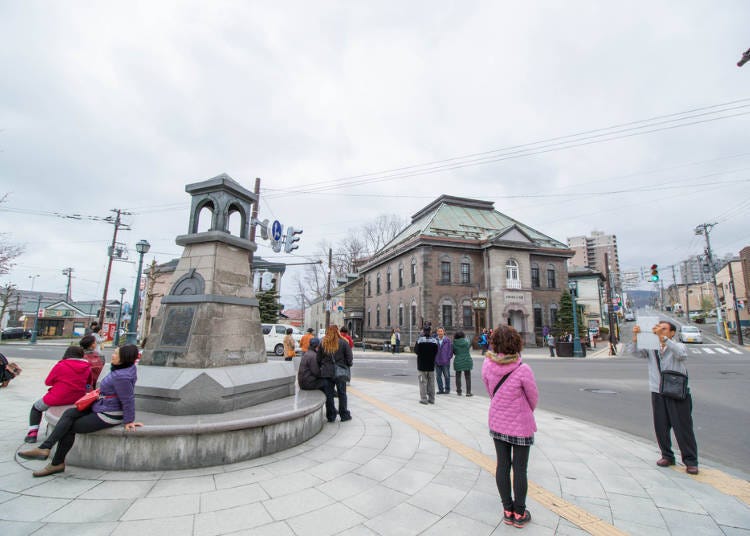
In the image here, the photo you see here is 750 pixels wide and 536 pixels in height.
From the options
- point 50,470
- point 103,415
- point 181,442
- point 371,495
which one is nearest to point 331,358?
point 181,442

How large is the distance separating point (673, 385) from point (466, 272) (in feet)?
95.0

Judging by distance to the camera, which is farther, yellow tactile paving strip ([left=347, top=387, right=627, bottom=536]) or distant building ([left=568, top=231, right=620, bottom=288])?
distant building ([left=568, top=231, right=620, bottom=288])

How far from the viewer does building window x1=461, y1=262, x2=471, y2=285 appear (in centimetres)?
3288

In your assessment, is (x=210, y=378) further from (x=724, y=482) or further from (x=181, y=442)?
(x=724, y=482)

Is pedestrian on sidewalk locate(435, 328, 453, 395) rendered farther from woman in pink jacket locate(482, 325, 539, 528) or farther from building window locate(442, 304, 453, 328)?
building window locate(442, 304, 453, 328)

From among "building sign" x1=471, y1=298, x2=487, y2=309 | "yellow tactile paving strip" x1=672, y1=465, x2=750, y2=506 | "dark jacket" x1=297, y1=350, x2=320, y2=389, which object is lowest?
"yellow tactile paving strip" x1=672, y1=465, x2=750, y2=506

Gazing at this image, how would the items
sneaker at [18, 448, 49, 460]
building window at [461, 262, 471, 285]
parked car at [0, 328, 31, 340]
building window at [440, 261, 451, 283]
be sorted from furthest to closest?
parked car at [0, 328, 31, 340] < building window at [461, 262, 471, 285] < building window at [440, 261, 451, 283] < sneaker at [18, 448, 49, 460]

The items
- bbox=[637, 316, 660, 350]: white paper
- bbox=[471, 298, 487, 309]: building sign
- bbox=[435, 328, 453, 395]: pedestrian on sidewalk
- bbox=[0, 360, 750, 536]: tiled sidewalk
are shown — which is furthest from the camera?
bbox=[471, 298, 487, 309]: building sign

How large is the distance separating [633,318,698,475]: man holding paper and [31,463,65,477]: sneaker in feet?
23.6

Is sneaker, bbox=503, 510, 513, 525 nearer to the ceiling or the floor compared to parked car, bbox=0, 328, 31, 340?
nearer to the ceiling

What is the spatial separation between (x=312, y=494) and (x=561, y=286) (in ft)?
122

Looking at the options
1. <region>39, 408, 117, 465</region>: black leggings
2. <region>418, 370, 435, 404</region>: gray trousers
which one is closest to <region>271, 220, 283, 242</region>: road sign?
<region>418, 370, 435, 404</region>: gray trousers

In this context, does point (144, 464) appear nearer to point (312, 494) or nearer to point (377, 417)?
point (312, 494)

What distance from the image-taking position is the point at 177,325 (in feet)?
20.0
